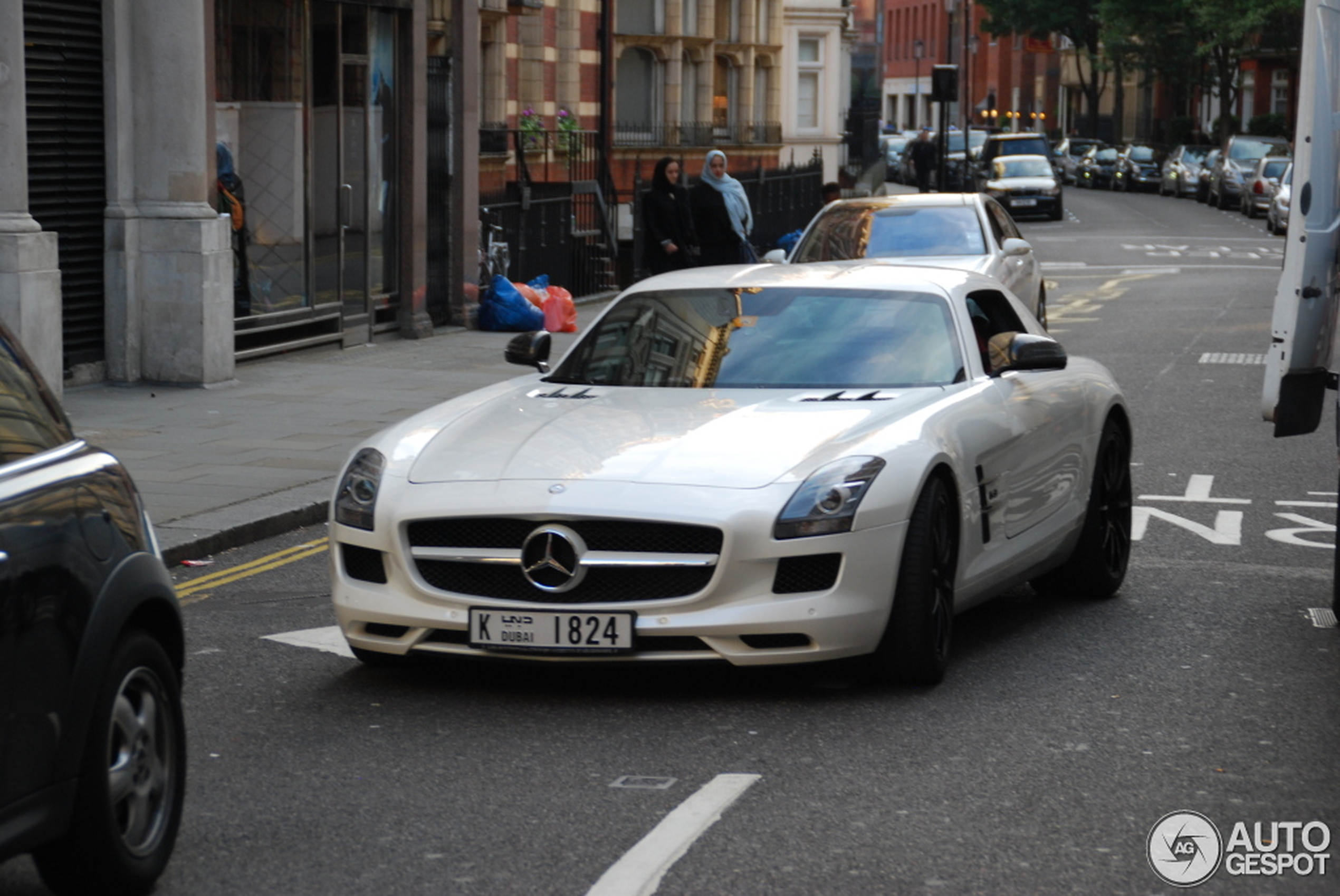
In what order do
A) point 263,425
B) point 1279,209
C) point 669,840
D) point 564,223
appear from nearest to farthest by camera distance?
point 669,840
point 263,425
point 564,223
point 1279,209

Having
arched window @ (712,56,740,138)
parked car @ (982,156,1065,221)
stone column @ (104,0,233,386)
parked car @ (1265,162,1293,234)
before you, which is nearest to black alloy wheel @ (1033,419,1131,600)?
stone column @ (104,0,233,386)

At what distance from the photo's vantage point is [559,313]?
20812 mm

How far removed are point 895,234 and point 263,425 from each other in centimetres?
620

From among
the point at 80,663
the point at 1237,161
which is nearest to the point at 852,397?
the point at 80,663

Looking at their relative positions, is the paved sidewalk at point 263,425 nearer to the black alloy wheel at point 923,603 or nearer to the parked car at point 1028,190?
the black alloy wheel at point 923,603

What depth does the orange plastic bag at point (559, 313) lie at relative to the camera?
20.8 metres

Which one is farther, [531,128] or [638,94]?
[638,94]

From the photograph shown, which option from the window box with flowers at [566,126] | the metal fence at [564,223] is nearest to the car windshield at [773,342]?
the metal fence at [564,223]

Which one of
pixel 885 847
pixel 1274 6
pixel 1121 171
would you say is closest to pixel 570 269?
pixel 885 847

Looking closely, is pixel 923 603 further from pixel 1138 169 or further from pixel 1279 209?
pixel 1138 169

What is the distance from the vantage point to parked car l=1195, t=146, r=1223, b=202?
5525 cm

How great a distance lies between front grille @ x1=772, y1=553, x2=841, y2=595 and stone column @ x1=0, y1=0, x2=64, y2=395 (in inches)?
322

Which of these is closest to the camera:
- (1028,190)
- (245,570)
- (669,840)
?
(669,840)

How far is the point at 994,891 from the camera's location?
457cm
